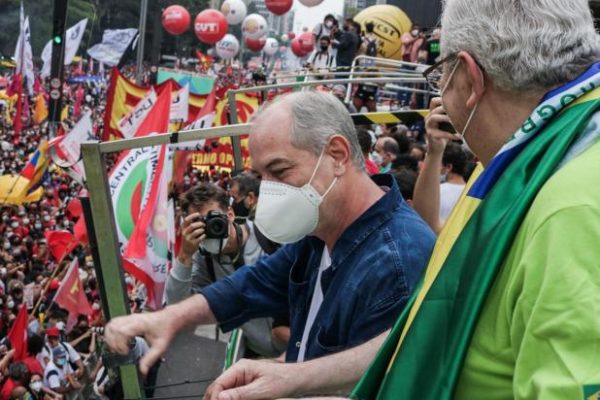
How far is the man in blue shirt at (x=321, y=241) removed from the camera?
193 cm

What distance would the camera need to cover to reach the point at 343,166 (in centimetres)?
215

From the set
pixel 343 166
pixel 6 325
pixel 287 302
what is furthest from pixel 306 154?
pixel 6 325

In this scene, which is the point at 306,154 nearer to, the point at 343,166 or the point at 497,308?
the point at 343,166

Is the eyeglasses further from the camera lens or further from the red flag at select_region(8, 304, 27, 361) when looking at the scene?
the red flag at select_region(8, 304, 27, 361)

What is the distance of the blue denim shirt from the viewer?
1895mm

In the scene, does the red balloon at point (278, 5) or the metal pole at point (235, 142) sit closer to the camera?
the metal pole at point (235, 142)

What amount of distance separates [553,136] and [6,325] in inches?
432

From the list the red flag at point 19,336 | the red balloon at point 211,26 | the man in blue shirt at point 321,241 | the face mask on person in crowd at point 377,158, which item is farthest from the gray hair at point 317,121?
the red balloon at point 211,26

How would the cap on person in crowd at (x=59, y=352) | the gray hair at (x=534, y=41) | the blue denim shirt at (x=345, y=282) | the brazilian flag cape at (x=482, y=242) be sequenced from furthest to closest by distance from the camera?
1. the cap on person in crowd at (x=59, y=352)
2. the blue denim shirt at (x=345, y=282)
3. the gray hair at (x=534, y=41)
4. the brazilian flag cape at (x=482, y=242)

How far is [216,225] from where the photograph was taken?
11.4ft

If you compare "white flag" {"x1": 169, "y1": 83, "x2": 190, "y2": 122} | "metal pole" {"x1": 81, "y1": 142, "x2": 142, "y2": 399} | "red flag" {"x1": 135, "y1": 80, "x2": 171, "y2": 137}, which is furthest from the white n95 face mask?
"white flag" {"x1": 169, "y1": 83, "x2": 190, "y2": 122}

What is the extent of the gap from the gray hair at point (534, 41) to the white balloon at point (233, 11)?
33380 mm

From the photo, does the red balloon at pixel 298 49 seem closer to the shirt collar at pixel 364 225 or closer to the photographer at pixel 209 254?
the photographer at pixel 209 254

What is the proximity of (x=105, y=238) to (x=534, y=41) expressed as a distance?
2.08 meters
